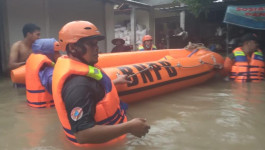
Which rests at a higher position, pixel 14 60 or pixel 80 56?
pixel 80 56

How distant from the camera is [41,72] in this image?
3.19 m

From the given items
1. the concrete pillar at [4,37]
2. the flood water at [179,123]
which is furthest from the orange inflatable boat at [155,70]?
the concrete pillar at [4,37]

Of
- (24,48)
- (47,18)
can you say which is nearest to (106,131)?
(24,48)

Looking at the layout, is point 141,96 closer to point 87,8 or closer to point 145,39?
point 145,39

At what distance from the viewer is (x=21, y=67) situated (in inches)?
164

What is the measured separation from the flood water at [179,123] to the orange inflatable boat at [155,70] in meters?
0.19

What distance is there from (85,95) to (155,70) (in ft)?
7.03

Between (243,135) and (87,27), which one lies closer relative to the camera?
(87,27)

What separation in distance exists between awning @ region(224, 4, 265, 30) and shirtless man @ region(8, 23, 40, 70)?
4568 mm

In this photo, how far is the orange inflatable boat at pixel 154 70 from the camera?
127 inches

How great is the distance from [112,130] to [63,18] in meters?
7.00

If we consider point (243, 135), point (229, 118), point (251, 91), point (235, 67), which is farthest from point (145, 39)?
point (243, 135)

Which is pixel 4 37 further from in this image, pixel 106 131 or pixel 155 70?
pixel 106 131

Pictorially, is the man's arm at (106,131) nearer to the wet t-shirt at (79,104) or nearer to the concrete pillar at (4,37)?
the wet t-shirt at (79,104)
